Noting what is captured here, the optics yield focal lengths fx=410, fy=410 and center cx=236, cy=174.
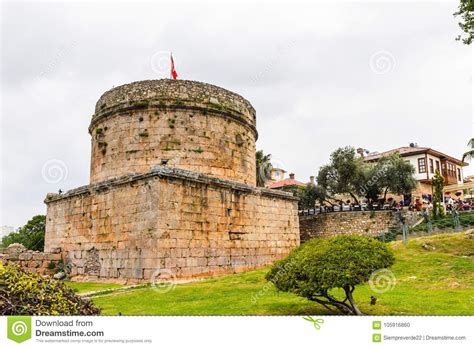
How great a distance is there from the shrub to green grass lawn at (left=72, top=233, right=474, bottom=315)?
260 centimetres

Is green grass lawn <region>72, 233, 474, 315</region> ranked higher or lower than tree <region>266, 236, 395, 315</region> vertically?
lower

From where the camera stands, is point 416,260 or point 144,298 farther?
point 416,260

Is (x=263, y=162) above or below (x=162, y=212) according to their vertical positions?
above

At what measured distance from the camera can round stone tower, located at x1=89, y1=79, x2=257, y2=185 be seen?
16.6 m

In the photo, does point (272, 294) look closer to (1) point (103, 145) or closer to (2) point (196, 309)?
(2) point (196, 309)

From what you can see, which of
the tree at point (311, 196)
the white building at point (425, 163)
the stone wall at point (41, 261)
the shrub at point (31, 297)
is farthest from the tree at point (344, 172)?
the shrub at point (31, 297)

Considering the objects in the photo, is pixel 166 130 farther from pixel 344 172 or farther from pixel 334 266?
pixel 344 172

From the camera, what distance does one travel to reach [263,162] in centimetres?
3672

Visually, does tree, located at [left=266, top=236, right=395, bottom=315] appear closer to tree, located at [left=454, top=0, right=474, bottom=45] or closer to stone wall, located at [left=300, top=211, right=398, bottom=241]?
tree, located at [left=454, top=0, right=474, bottom=45]

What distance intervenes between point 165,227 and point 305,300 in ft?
18.8

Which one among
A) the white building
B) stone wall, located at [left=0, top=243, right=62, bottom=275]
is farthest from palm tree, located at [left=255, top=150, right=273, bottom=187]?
stone wall, located at [left=0, top=243, right=62, bottom=275]

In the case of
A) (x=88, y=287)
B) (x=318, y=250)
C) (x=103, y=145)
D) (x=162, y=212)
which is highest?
(x=103, y=145)
